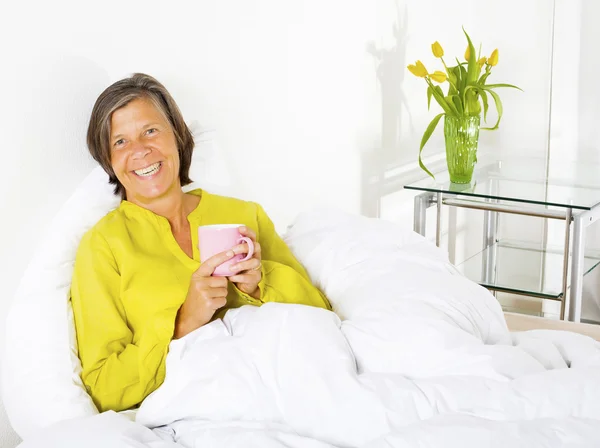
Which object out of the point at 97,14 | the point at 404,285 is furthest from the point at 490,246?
the point at 97,14

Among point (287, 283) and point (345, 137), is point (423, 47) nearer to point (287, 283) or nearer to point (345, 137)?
point (345, 137)

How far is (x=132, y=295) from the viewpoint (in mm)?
1453

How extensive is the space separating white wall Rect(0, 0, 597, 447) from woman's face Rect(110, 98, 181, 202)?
0.11m

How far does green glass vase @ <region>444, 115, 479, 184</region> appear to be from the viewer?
258cm

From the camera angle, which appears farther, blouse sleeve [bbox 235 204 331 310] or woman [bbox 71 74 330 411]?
blouse sleeve [bbox 235 204 331 310]

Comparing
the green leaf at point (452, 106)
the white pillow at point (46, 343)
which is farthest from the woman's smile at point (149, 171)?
the green leaf at point (452, 106)

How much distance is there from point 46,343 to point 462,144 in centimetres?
160

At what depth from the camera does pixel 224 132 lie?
207cm

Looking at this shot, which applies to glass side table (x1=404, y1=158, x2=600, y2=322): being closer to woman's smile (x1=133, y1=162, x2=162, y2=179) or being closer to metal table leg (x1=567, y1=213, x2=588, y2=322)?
metal table leg (x1=567, y1=213, x2=588, y2=322)

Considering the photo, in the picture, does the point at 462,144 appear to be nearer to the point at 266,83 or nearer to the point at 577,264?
the point at 577,264

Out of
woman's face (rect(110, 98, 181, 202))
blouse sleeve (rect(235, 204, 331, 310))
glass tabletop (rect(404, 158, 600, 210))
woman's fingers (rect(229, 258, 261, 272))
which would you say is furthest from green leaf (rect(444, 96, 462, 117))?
woman's fingers (rect(229, 258, 261, 272))

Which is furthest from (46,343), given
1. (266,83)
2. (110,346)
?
(266,83)

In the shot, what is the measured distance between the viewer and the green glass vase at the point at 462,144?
2.58 meters

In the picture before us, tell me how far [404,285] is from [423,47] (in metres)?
1.58
